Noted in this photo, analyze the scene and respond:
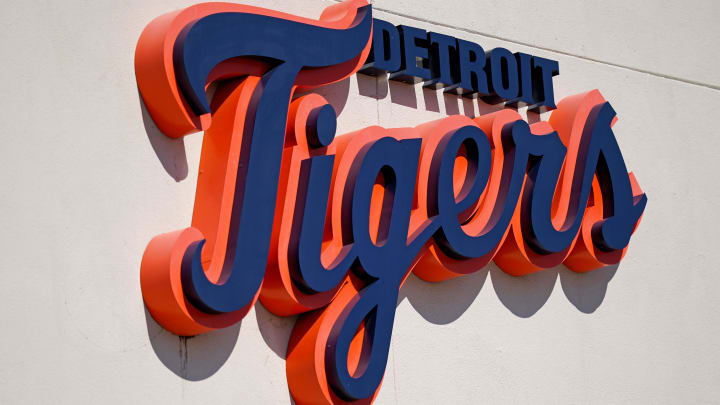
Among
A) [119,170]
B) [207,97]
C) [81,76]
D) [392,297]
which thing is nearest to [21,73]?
[81,76]

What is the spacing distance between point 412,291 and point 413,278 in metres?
0.07

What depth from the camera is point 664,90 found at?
6.64 m

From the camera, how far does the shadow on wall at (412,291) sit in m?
4.04

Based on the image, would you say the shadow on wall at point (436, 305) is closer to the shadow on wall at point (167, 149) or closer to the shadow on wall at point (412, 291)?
the shadow on wall at point (412, 291)

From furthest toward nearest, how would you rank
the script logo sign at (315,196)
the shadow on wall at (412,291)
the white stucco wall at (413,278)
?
the shadow on wall at (412,291)
the script logo sign at (315,196)
the white stucco wall at (413,278)

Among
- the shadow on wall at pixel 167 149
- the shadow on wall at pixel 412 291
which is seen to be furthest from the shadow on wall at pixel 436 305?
the shadow on wall at pixel 167 149

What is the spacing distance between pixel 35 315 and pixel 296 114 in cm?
142

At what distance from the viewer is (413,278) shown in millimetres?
4922

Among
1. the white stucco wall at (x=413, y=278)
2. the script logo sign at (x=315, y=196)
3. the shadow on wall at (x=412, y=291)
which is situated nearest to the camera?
the white stucco wall at (x=413, y=278)

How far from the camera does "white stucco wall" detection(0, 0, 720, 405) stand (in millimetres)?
3719

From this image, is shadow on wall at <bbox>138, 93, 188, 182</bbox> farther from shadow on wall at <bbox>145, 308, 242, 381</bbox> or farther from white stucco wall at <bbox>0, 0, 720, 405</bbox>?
shadow on wall at <bbox>145, 308, 242, 381</bbox>

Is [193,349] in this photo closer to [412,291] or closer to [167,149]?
[167,149]

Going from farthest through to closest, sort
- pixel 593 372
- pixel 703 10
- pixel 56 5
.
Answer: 1. pixel 703 10
2. pixel 593 372
3. pixel 56 5

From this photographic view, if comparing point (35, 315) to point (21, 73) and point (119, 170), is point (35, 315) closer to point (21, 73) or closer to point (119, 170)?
point (119, 170)
